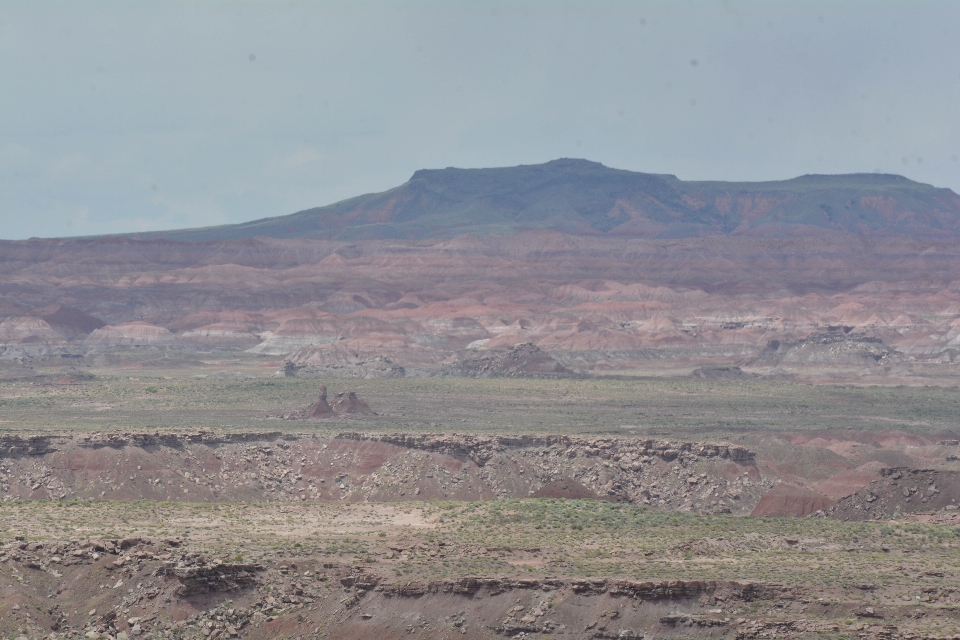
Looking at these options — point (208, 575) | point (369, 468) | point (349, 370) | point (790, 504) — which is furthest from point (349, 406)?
point (208, 575)

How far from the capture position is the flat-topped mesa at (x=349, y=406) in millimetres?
100688

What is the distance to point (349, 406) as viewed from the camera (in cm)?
10200

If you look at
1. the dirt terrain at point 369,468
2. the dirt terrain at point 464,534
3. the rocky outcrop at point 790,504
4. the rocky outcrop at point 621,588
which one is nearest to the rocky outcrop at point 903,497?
the dirt terrain at point 464,534

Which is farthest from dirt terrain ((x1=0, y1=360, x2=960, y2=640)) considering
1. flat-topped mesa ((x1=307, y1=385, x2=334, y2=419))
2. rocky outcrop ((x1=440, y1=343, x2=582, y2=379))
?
rocky outcrop ((x1=440, y1=343, x2=582, y2=379))

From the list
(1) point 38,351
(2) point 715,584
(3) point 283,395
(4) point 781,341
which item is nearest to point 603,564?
(2) point 715,584

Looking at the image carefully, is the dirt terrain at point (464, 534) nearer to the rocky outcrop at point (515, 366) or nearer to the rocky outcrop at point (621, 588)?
the rocky outcrop at point (621, 588)

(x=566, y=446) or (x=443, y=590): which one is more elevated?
(x=443, y=590)

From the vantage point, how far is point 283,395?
11862 centimetres

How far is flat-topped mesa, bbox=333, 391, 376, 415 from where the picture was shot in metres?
101

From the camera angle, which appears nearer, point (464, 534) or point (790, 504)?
point (464, 534)

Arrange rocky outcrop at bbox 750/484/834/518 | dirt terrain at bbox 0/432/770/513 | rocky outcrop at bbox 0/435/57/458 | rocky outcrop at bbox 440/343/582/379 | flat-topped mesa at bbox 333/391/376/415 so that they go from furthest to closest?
rocky outcrop at bbox 440/343/582/379 → flat-topped mesa at bbox 333/391/376/415 → rocky outcrop at bbox 0/435/57/458 → dirt terrain at bbox 0/432/770/513 → rocky outcrop at bbox 750/484/834/518

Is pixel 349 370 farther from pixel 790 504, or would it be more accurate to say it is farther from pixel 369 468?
pixel 790 504

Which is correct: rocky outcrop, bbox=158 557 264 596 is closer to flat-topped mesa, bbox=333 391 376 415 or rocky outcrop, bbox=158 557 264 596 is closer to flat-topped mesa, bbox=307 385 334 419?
flat-topped mesa, bbox=307 385 334 419

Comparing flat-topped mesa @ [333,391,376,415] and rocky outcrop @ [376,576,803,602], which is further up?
rocky outcrop @ [376,576,803,602]
